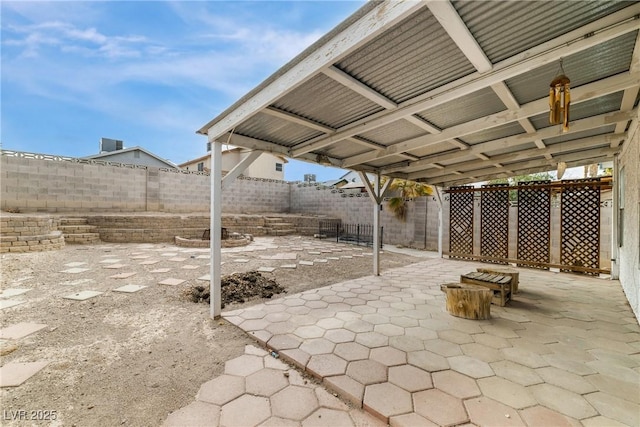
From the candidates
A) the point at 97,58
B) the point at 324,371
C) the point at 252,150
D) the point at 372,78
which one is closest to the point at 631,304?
the point at 324,371

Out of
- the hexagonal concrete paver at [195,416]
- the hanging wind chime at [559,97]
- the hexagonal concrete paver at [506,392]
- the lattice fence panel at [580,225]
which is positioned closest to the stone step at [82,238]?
the hexagonal concrete paver at [195,416]

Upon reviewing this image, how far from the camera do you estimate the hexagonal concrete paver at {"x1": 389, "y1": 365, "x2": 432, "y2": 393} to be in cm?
180

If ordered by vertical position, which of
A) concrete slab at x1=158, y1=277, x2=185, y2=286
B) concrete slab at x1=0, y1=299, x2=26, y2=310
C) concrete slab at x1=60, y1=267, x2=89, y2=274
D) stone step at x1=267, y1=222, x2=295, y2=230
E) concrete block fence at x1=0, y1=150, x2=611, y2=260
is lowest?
concrete slab at x1=158, y1=277, x2=185, y2=286

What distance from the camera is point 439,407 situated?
5.25 feet

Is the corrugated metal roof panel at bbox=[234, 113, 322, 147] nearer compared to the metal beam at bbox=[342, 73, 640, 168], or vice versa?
the metal beam at bbox=[342, 73, 640, 168]

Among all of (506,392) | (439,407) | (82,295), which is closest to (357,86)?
(439,407)

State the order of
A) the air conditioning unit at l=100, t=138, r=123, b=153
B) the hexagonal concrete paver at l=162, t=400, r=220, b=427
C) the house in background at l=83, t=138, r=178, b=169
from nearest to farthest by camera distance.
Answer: the hexagonal concrete paver at l=162, t=400, r=220, b=427 < the house in background at l=83, t=138, r=178, b=169 < the air conditioning unit at l=100, t=138, r=123, b=153

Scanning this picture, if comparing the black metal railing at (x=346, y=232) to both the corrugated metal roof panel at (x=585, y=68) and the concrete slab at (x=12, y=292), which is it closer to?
the corrugated metal roof panel at (x=585, y=68)

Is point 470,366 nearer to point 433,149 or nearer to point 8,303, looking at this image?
point 433,149

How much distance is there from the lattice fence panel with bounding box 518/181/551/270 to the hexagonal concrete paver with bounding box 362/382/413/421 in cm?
650

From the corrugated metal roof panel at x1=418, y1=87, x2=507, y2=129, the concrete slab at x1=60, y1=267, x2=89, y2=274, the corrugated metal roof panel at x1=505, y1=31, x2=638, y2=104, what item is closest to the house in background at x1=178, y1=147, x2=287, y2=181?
the concrete slab at x1=60, y1=267, x2=89, y2=274

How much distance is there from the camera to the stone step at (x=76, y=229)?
26.9 ft

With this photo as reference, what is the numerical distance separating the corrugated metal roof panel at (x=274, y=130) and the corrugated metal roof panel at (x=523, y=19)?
1.99 metres

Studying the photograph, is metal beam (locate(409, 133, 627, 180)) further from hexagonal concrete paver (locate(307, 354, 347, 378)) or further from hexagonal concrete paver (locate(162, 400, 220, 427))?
hexagonal concrete paver (locate(162, 400, 220, 427))
